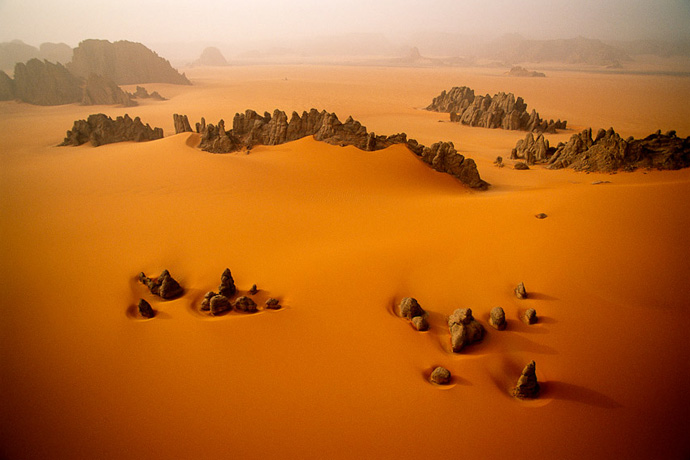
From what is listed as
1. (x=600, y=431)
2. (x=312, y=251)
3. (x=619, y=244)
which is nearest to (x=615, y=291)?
(x=619, y=244)

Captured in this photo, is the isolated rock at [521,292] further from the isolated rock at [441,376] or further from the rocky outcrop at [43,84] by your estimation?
the rocky outcrop at [43,84]

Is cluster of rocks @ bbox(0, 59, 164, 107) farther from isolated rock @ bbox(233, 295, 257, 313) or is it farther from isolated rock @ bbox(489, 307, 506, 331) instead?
isolated rock @ bbox(489, 307, 506, 331)

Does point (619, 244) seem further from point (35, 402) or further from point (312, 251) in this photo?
point (35, 402)

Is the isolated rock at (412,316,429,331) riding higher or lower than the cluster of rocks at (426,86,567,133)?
lower

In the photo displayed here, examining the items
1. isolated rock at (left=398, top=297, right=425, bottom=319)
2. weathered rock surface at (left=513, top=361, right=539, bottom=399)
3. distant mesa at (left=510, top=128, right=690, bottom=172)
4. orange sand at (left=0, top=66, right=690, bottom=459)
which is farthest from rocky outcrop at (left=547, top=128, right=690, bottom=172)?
weathered rock surface at (left=513, top=361, right=539, bottom=399)

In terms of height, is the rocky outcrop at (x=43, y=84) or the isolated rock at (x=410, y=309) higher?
the rocky outcrop at (x=43, y=84)

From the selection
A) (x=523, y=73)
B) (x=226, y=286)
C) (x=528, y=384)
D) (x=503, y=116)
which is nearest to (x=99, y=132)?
(x=226, y=286)

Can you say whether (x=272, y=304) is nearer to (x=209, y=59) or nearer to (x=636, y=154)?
(x=636, y=154)

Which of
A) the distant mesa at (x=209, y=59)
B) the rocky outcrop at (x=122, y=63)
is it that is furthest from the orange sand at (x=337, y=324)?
the distant mesa at (x=209, y=59)
